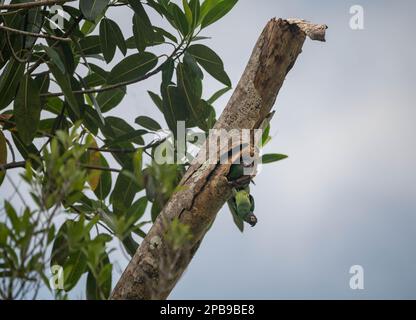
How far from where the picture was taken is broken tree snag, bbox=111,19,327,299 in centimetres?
216

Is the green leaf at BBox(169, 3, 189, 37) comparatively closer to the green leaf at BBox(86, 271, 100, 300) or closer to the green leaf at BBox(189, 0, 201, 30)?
the green leaf at BBox(189, 0, 201, 30)

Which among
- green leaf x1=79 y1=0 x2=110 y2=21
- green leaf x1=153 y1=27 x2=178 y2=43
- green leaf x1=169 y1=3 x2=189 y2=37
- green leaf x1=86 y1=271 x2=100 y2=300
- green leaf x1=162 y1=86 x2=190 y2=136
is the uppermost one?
green leaf x1=79 y1=0 x2=110 y2=21

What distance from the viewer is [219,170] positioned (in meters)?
2.15

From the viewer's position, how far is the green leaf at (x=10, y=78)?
111 inches

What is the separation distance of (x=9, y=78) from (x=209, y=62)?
0.85 meters

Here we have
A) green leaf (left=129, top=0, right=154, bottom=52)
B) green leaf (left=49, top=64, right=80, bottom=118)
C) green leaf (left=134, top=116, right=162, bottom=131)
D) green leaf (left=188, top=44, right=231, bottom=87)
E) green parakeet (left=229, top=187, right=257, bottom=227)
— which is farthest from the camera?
green leaf (left=134, top=116, right=162, bottom=131)

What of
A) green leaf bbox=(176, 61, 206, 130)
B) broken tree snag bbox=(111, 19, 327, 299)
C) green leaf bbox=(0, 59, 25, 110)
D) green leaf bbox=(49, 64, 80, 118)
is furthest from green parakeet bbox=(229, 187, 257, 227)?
green leaf bbox=(0, 59, 25, 110)

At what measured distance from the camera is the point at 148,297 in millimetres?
2133

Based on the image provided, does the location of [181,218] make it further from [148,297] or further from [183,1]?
[183,1]

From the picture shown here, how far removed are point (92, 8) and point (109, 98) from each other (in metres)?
0.69

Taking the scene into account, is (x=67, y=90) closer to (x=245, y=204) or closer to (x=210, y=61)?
(x=210, y=61)

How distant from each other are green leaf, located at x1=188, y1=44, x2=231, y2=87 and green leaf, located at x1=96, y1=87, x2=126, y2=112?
0.48 metres

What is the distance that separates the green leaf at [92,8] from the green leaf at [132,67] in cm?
37
